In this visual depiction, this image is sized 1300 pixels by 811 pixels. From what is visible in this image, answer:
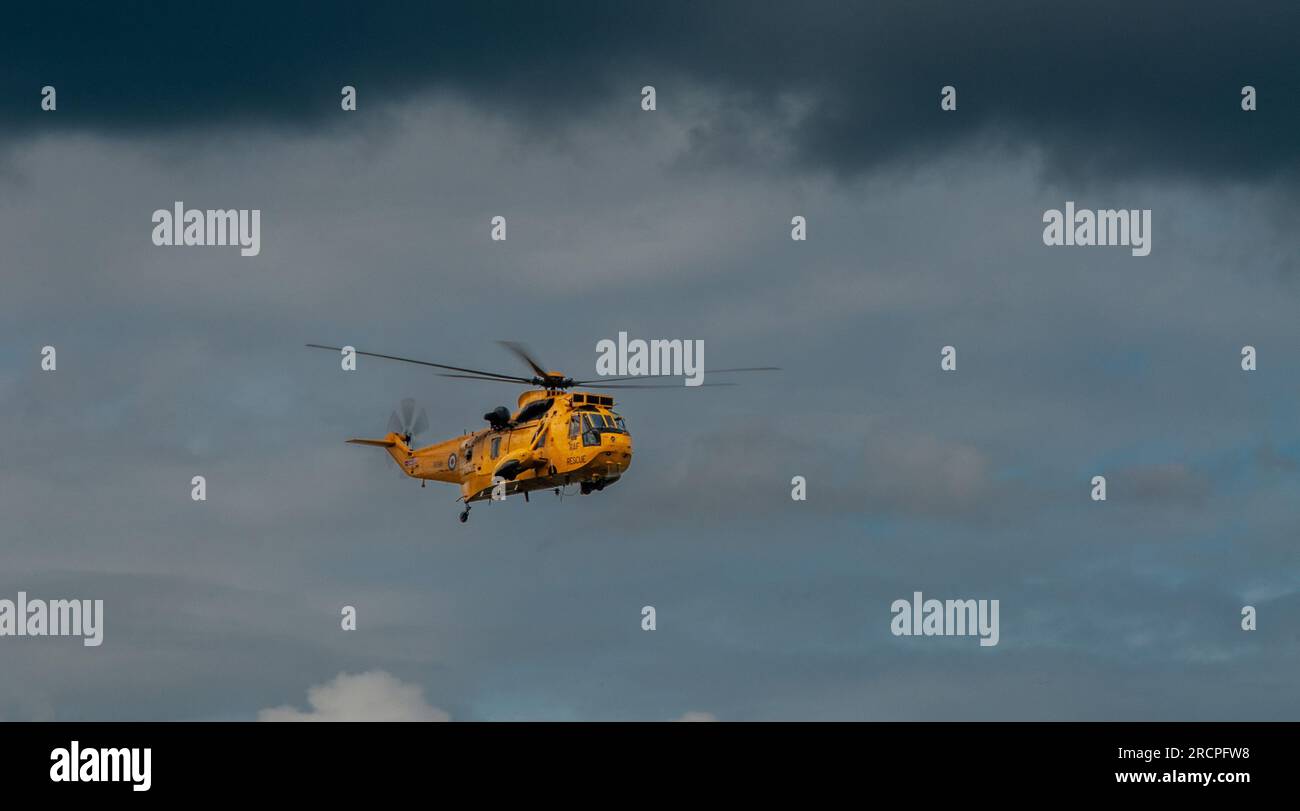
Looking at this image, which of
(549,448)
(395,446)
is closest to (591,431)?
(549,448)

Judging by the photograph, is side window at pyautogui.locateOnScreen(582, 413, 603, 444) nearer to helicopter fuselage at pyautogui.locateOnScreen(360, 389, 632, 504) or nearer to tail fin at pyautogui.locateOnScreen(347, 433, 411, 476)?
helicopter fuselage at pyautogui.locateOnScreen(360, 389, 632, 504)

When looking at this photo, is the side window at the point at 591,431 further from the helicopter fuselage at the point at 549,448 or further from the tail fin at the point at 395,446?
the tail fin at the point at 395,446

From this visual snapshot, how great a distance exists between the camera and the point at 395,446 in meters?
137

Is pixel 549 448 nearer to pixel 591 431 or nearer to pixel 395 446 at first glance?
pixel 591 431

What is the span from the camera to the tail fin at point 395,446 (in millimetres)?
136125

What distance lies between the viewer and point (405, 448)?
447ft

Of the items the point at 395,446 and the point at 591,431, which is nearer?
the point at 591,431

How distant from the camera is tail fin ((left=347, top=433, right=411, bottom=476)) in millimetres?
136125

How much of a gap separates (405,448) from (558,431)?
23254mm

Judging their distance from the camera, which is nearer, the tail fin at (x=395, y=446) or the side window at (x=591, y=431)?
the side window at (x=591, y=431)
